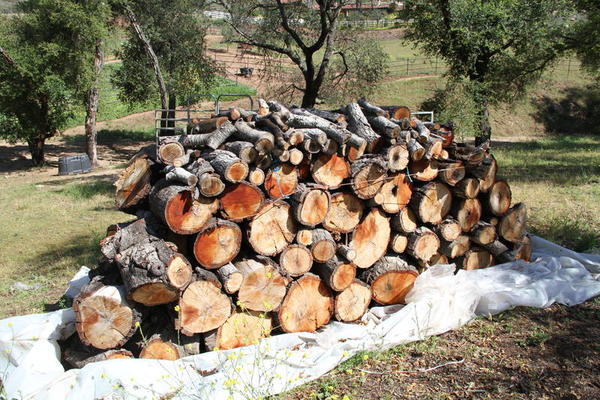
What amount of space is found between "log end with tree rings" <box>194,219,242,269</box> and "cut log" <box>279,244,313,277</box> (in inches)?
20.0

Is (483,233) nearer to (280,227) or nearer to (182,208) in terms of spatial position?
(280,227)

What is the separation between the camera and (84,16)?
19172mm

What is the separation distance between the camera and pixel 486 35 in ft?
45.8

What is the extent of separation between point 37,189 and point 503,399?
15.5 meters

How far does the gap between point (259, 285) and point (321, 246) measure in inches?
30.3

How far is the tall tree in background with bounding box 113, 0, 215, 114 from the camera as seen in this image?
2211cm

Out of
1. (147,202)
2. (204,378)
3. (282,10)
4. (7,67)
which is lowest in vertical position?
(204,378)

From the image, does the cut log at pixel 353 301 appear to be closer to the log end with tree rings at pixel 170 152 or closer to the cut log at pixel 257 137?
the cut log at pixel 257 137

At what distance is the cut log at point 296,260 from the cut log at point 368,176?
34.3 inches

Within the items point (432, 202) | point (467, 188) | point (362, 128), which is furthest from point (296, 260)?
point (467, 188)

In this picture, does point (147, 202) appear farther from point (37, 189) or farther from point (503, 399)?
point (37, 189)

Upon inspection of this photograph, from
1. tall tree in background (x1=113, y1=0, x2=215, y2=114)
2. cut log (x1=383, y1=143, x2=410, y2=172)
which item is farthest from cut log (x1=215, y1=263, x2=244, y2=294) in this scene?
tall tree in background (x1=113, y1=0, x2=215, y2=114)

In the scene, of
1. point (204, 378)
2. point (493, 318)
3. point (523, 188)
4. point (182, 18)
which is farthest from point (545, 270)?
point (182, 18)

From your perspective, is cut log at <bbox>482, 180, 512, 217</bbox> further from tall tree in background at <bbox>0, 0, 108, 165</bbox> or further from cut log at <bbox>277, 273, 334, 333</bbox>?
tall tree in background at <bbox>0, 0, 108, 165</bbox>
